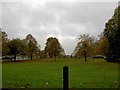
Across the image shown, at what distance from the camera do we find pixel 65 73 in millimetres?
7926

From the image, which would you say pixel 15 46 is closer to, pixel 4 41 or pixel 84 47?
pixel 4 41

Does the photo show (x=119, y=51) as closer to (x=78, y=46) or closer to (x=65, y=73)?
(x=65, y=73)

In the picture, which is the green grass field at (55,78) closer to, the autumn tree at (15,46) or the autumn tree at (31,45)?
the autumn tree at (15,46)

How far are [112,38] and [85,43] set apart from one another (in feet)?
186

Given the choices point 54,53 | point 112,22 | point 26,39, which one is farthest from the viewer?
point 26,39

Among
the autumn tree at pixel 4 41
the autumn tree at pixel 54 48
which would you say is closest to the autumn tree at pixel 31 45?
the autumn tree at pixel 54 48

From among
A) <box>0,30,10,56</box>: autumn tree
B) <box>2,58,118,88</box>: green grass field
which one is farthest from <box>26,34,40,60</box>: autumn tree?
<box>2,58,118,88</box>: green grass field

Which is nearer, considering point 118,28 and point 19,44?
point 118,28

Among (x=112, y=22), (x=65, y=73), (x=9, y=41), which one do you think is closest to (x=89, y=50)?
(x=9, y=41)

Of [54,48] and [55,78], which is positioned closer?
[55,78]

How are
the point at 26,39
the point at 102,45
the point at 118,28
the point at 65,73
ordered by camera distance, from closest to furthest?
the point at 65,73 → the point at 118,28 → the point at 102,45 → the point at 26,39

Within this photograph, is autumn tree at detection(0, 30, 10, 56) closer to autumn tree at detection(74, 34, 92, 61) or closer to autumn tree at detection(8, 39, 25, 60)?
autumn tree at detection(8, 39, 25, 60)

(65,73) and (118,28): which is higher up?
(118,28)

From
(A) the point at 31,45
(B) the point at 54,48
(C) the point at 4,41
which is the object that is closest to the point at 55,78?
(C) the point at 4,41
